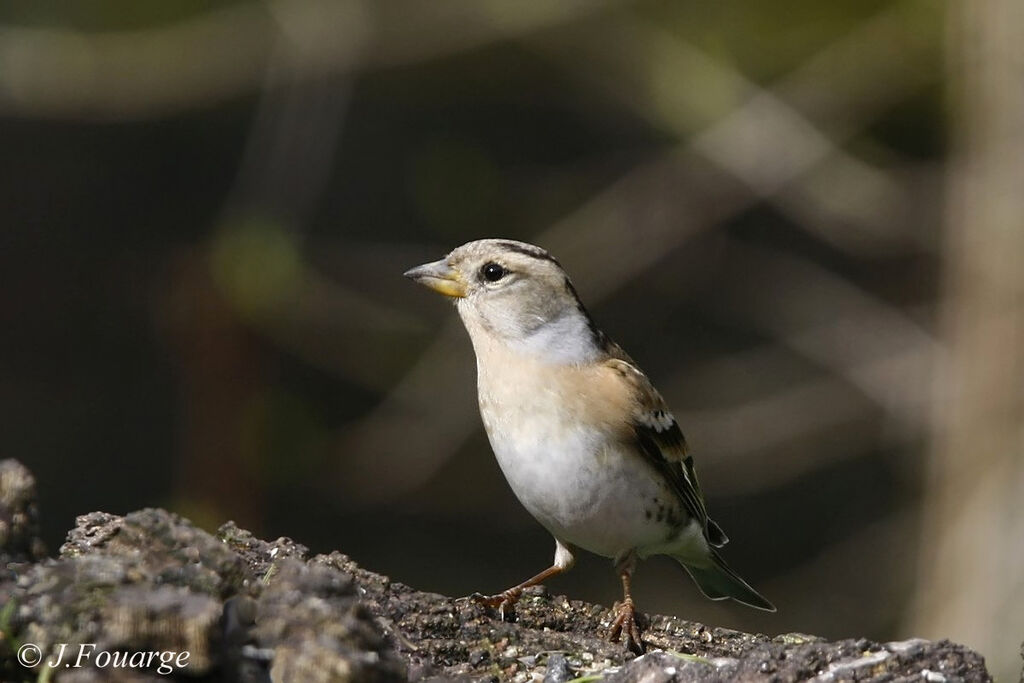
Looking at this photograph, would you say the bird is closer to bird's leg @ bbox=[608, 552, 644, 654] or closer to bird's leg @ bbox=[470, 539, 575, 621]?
bird's leg @ bbox=[470, 539, 575, 621]

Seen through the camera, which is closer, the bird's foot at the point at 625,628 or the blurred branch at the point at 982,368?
the bird's foot at the point at 625,628

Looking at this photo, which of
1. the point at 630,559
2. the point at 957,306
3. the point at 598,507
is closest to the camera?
the point at 598,507

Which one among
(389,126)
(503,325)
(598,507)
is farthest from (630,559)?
(389,126)

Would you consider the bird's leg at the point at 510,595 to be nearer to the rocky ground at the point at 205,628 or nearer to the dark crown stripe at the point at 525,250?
the rocky ground at the point at 205,628

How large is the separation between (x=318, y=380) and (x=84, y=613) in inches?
248

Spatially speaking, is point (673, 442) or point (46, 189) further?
point (46, 189)

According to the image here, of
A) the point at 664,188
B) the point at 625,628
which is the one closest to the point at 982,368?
the point at 664,188

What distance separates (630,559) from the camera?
413 centimetres

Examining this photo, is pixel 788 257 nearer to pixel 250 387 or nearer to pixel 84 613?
pixel 250 387

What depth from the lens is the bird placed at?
3848 millimetres

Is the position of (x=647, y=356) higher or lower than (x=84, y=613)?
higher

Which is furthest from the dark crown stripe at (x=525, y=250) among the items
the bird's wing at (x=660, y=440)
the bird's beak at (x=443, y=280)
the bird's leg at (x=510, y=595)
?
the bird's leg at (x=510, y=595)

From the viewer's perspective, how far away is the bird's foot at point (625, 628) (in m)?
3.30

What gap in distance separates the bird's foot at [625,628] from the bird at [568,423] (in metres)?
0.20
